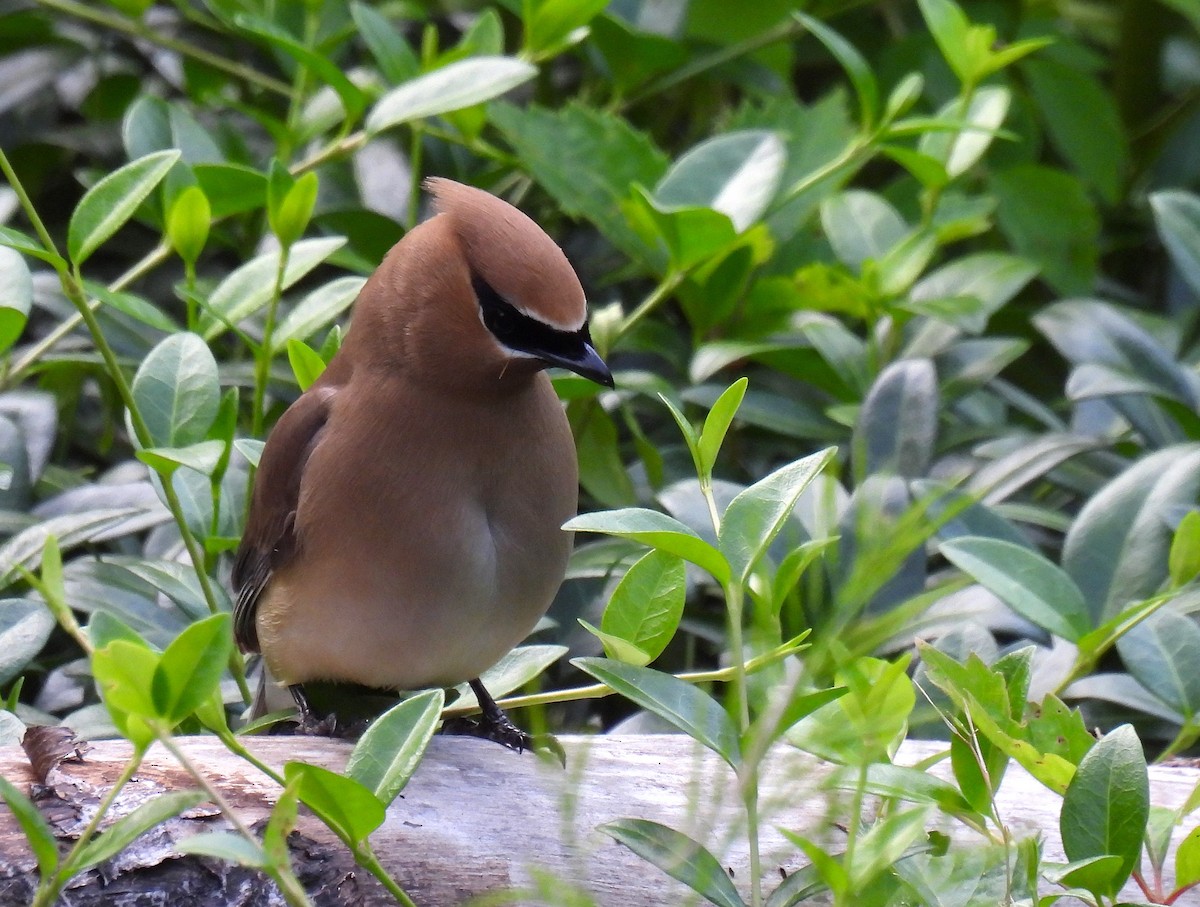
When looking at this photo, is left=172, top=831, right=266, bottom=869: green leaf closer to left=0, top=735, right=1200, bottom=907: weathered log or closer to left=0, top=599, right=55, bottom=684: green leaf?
left=0, top=735, right=1200, bottom=907: weathered log

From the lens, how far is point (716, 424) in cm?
185

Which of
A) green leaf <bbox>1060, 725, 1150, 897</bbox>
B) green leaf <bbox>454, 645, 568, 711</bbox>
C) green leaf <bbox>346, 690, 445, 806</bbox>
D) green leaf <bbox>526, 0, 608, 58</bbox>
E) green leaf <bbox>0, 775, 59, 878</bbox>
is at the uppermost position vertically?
green leaf <bbox>526, 0, 608, 58</bbox>

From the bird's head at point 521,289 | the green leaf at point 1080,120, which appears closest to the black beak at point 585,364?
the bird's head at point 521,289

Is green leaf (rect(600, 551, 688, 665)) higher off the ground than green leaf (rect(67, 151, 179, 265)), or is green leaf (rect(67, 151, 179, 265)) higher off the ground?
green leaf (rect(67, 151, 179, 265))

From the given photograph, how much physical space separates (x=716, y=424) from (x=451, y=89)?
148cm

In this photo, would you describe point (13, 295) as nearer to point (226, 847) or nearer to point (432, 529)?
point (432, 529)

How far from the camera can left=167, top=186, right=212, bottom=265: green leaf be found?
2.66 m

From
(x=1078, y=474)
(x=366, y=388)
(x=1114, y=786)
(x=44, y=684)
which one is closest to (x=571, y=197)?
(x=366, y=388)

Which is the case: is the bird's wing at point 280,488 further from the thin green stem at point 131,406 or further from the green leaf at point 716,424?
the green leaf at point 716,424

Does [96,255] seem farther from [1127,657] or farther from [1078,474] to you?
[1127,657]

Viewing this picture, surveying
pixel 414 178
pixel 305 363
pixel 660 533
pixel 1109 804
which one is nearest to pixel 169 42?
pixel 414 178

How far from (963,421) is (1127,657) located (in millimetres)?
1171

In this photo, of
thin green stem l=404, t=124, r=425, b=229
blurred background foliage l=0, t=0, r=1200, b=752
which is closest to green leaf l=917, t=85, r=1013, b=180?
blurred background foliage l=0, t=0, r=1200, b=752

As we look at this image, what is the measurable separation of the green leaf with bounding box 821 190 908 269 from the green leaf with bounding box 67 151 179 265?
5.29ft
